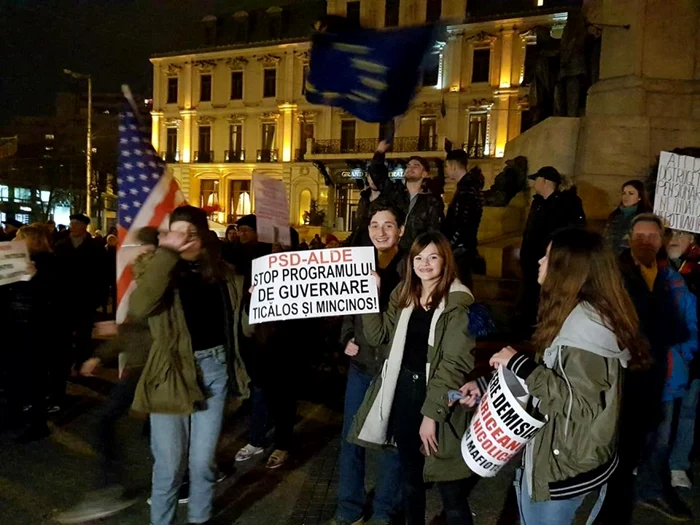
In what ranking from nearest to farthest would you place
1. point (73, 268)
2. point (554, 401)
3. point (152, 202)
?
point (554, 401)
point (152, 202)
point (73, 268)

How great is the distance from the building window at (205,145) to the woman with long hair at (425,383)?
133 ft

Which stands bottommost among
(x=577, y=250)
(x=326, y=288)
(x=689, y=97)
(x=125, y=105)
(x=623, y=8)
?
(x=326, y=288)

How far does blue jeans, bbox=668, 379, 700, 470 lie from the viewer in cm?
442

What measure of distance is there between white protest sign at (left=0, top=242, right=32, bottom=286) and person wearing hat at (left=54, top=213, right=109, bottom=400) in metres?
0.45

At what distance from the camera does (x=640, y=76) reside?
24.6ft

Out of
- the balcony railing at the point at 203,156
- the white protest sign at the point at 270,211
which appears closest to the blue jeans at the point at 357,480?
the white protest sign at the point at 270,211

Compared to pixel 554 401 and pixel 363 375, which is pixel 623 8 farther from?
pixel 554 401

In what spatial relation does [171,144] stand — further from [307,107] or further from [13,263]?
[13,263]

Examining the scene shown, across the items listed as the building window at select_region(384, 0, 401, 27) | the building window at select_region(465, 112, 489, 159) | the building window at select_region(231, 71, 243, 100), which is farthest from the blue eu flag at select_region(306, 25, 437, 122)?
the building window at select_region(231, 71, 243, 100)

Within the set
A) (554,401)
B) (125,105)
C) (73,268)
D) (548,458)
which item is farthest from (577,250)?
(73,268)

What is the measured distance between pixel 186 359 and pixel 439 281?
1431 millimetres

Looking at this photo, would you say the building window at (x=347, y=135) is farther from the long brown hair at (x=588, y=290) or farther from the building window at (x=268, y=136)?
the long brown hair at (x=588, y=290)

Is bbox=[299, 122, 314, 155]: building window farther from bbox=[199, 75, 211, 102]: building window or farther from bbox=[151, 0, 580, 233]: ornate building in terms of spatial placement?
bbox=[199, 75, 211, 102]: building window

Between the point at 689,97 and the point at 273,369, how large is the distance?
6.20m
